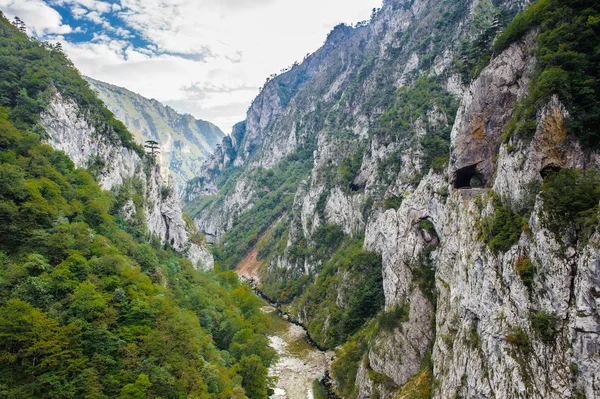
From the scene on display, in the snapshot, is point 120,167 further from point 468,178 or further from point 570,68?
point 570,68

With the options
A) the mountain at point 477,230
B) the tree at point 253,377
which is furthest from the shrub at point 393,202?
the tree at point 253,377

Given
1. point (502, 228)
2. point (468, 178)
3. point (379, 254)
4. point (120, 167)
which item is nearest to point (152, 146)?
point (120, 167)

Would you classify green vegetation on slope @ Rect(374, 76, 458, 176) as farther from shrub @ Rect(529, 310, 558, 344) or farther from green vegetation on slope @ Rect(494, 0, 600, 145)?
shrub @ Rect(529, 310, 558, 344)

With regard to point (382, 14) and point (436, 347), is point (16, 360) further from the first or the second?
point (382, 14)

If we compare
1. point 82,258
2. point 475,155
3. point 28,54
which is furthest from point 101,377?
point 28,54

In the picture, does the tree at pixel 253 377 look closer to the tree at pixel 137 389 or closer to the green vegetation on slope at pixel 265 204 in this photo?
the tree at pixel 137 389

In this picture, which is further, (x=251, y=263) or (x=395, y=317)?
(x=251, y=263)
